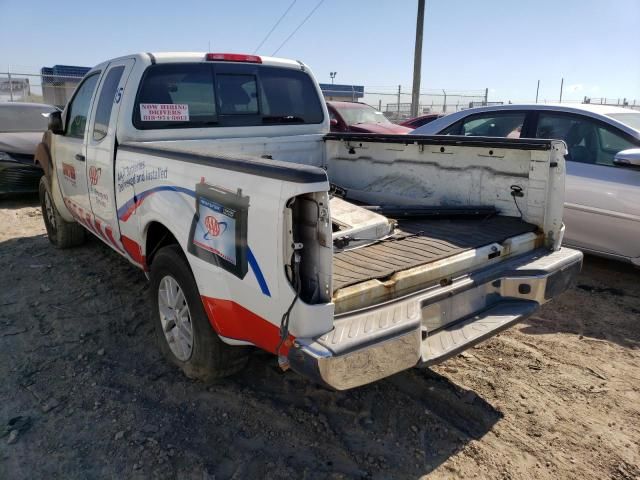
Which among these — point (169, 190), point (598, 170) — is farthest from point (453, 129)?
point (169, 190)

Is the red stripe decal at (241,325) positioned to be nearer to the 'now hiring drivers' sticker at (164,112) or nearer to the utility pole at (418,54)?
the 'now hiring drivers' sticker at (164,112)

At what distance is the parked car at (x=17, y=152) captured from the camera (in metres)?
8.22

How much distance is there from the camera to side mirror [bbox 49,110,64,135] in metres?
4.90

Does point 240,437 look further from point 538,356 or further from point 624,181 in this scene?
point 624,181

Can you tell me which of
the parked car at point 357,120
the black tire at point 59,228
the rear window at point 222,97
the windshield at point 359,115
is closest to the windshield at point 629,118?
the rear window at point 222,97

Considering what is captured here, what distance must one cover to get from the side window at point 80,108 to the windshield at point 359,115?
7.79 metres

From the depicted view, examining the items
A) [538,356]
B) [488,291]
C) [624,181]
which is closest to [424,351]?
[488,291]

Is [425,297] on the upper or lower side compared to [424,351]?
upper

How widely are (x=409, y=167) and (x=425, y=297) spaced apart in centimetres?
180

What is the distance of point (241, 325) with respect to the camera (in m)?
2.51

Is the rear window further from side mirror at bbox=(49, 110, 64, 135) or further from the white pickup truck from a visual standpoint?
side mirror at bbox=(49, 110, 64, 135)

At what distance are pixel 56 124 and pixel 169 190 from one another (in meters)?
2.63

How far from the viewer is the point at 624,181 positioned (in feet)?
15.6

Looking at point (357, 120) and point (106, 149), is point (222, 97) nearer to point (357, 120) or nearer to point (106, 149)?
point (106, 149)
